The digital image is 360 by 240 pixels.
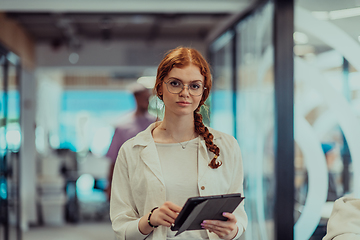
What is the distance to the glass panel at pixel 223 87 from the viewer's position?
5449mm

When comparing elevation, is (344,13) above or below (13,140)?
above

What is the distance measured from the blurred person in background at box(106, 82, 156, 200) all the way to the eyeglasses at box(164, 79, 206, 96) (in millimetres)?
2246

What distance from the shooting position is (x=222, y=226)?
1465 mm

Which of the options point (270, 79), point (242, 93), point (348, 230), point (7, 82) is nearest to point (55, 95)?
point (7, 82)

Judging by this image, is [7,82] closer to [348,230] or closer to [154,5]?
[154,5]

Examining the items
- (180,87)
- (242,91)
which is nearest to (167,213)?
(180,87)

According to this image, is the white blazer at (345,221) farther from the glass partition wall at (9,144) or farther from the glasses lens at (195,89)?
the glass partition wall at (9,144)

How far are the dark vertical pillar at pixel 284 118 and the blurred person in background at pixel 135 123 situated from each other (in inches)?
46.6

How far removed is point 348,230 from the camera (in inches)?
71.7

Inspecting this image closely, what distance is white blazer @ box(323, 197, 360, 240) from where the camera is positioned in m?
1.82


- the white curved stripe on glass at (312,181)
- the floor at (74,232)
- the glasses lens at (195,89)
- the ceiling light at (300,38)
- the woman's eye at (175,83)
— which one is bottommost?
the floor at (74,232)

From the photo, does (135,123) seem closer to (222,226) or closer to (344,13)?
(344,13)

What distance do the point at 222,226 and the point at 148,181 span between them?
0.32 meters

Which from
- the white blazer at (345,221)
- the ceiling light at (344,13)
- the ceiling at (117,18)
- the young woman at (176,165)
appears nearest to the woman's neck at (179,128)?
the young woman at (176,165)
